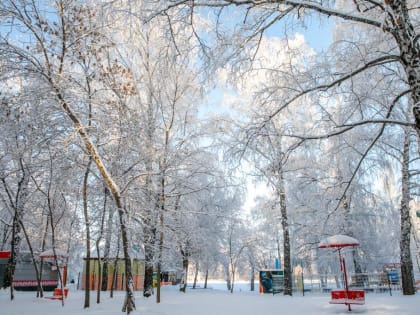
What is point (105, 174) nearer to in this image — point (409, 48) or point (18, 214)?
point (18, 214)

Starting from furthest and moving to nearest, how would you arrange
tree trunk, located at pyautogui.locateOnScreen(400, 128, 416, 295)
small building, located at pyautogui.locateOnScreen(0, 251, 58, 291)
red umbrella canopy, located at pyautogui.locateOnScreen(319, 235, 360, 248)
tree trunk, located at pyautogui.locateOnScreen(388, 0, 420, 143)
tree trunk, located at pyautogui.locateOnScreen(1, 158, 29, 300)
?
small building, located at pyautogui.locateOnScreen(0, 251, 58, 291) → tree trunk, located at pyautogui.locateOnScreen(1, 158, 29, 300) → tree trunk, located at pyautogui.locateOnScreen(400, 128, 416, 295) → red umbrella canopy, located at pyautogui.locateOnScreen(319, 235, 360, 248) → tree trunk, located at pyautogui.locateOnScreen(388, 0, 420, 143)

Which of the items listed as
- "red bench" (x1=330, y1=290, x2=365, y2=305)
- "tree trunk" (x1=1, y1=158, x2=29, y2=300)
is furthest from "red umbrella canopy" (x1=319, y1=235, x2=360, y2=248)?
"tree trunk" (x1=1, y1=158, x2=29, y2=300)

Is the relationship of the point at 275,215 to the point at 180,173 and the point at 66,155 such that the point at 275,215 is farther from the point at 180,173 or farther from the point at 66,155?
the point at 66,155

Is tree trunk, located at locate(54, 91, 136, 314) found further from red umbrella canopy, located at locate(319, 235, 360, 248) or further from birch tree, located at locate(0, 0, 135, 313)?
red umbrella canopy, located at locate(319, 235, 360, 248)

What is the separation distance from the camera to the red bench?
30.6 ft

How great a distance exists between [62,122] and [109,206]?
5.23 m

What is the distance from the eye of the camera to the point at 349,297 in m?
9.82

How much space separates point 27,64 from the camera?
27.6ft

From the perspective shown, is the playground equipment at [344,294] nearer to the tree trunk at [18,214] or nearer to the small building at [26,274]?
the tree trunk at [18,214]

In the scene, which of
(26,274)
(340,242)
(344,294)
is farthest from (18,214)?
(344,294)

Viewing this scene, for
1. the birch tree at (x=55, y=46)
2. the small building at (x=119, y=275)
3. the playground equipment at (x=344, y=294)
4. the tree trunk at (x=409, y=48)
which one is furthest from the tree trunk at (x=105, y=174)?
the small building at (x=119, y=275)

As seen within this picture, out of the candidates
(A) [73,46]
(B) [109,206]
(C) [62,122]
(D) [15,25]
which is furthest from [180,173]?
(D) [15,25]

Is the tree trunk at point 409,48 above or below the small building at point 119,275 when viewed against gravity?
above

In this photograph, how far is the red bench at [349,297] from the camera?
30.6ft
